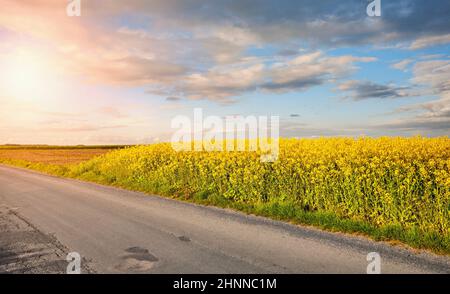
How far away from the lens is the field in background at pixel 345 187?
829 centimetres

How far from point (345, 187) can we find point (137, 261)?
598 cm

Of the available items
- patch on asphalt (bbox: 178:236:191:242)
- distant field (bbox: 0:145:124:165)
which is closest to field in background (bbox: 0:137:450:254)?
patch on asphalt (bbox: 178:236:191:242)

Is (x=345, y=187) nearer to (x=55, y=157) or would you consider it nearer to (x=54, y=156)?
(x=55, y=157)

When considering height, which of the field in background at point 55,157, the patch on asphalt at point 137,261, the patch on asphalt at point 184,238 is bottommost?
the patch on asphalt at point 137,261

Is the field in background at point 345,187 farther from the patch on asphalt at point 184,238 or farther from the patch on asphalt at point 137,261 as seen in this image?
the patch on asphalt at point 137,261

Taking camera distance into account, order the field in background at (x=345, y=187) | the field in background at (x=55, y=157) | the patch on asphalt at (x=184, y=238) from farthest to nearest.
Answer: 1. the field in background at (x=55, y=157)
2. the field in background at (x=345, y=187)
3. the patch on asphalt at (x=184, y=238)

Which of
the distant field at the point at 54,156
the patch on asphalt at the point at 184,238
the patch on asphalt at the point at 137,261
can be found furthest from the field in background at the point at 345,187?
the distant field at the point at 54,156

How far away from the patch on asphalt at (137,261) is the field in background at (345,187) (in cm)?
423

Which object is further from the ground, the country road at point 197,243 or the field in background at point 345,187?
the field in background at point 345,187

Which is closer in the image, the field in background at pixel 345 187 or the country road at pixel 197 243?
the country road at pixel 197 243

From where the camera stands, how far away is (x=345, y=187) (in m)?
10.0

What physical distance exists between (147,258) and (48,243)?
8.63 feet
